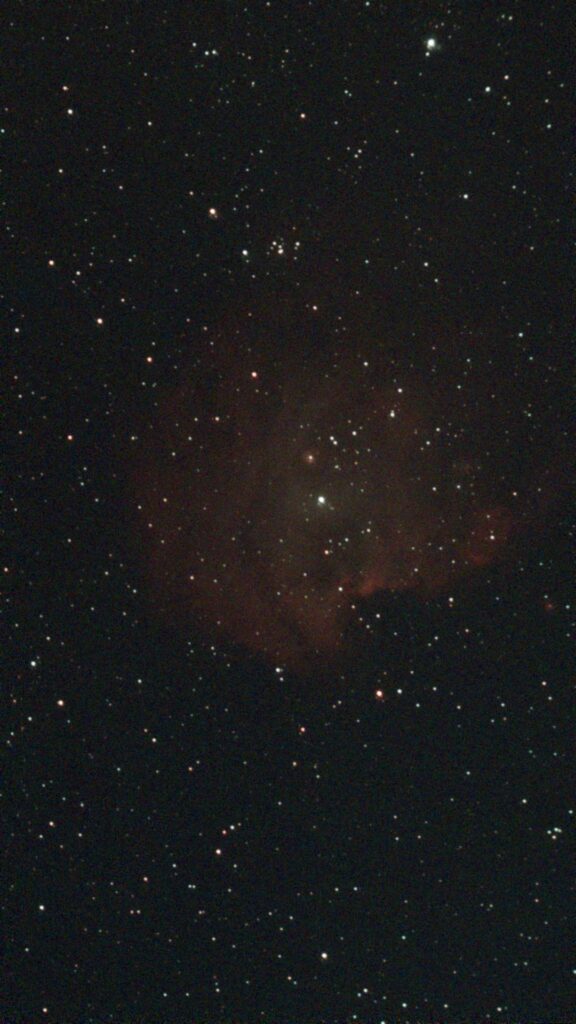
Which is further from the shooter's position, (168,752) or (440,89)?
(168,752)

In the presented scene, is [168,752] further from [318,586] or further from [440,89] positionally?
[440,89]

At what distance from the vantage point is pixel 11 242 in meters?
0.69

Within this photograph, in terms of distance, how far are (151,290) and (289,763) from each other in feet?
1.54

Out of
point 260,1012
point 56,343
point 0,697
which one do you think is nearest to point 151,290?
point 56,343

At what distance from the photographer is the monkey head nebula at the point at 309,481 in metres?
0.67

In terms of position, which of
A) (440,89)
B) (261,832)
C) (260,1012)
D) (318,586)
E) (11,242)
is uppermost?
(11,242)

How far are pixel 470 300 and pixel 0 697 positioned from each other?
597 millimetres

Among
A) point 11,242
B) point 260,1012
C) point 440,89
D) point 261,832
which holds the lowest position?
point 260,1012

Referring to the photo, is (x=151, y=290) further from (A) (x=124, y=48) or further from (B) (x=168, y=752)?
(B) (x=168, y=752)

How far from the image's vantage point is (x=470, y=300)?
65cm

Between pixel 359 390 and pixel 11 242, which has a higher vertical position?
pixel 11 242

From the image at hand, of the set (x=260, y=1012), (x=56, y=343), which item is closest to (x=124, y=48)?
(x=56, y=343)

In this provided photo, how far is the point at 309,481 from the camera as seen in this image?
688 millimetres

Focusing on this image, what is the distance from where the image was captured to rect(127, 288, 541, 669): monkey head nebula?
0.67m
